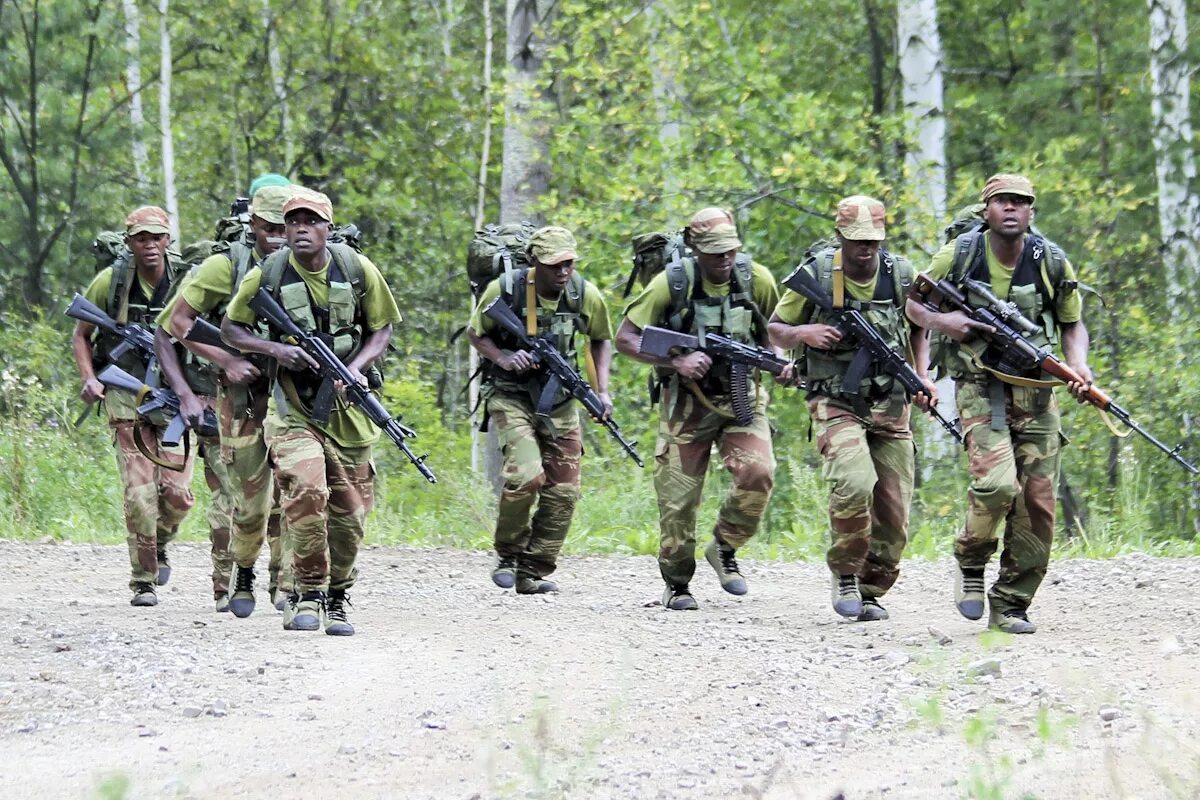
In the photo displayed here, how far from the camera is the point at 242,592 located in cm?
934

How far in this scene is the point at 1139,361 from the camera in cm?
1462

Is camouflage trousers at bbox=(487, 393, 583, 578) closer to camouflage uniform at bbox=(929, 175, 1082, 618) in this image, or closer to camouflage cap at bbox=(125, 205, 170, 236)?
camouflage cap at bbox=(125, 205, 170, 236)

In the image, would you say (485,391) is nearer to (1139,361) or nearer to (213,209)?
(1139,361)

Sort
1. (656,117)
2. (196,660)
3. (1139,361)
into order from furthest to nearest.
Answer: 1. (656,117)
2. (1139,361)
3. (196,660)

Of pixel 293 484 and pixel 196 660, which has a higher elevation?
pixel 293 484

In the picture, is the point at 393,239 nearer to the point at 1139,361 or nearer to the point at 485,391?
the point at 1139,361

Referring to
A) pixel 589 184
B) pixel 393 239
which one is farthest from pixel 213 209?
pixel 589 184

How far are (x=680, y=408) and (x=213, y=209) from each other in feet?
57.3

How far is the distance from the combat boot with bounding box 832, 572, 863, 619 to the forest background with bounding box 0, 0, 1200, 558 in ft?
Result: 11.8

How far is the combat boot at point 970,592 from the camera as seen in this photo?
27.8ft

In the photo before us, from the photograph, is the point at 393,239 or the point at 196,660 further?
the point at 393,239

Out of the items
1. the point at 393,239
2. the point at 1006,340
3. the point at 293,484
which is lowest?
the point at 293,484

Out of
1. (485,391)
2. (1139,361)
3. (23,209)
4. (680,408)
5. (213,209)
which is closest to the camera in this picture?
(680,408)

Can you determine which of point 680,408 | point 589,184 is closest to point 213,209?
point 589,184
